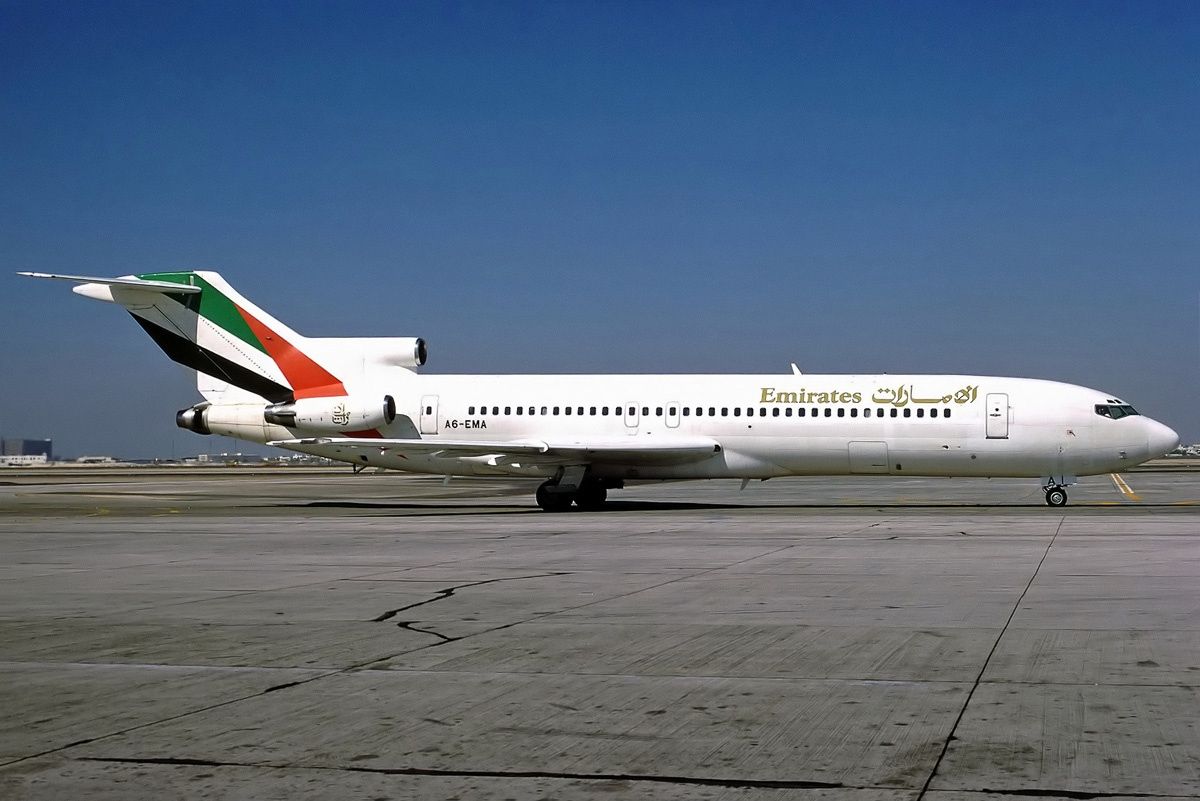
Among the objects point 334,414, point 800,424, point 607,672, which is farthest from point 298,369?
point 607,672

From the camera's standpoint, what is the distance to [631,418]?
30.9 m

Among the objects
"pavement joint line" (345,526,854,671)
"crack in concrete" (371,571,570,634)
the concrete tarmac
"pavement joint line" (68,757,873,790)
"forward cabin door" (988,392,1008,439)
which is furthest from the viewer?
"forward cabin door" (988,392,1008,439)

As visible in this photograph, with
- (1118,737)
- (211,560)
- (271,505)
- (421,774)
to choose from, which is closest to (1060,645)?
(1118,737)

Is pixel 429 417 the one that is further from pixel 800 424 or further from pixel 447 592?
pixel 447 592

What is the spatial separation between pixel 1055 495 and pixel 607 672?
23934 millimetres

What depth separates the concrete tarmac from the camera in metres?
5.40

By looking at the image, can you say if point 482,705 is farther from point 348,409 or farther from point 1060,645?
point 348,409

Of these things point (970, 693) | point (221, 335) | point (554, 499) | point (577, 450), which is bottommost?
point (970, 693)

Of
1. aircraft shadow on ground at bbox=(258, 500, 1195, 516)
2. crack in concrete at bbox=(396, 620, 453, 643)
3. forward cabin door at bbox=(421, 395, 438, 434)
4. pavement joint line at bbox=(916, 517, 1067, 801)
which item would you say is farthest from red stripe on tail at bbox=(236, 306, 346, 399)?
crack in concrete at bbox=(396, 620, 453, 643)

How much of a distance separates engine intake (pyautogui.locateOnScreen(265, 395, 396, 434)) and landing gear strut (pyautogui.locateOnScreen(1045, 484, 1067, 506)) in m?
16.3

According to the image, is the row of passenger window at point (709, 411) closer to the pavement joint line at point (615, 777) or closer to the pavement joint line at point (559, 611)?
the pavement joint line at point (559, 611)

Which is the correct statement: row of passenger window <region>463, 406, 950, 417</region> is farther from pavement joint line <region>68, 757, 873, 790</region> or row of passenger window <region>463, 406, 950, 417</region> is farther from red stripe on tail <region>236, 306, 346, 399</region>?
pavement joint line <region>68, 757, 873, 790</region>

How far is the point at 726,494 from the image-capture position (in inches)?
1510

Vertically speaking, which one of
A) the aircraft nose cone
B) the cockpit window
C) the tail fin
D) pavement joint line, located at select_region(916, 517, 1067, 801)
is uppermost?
the tail fin
